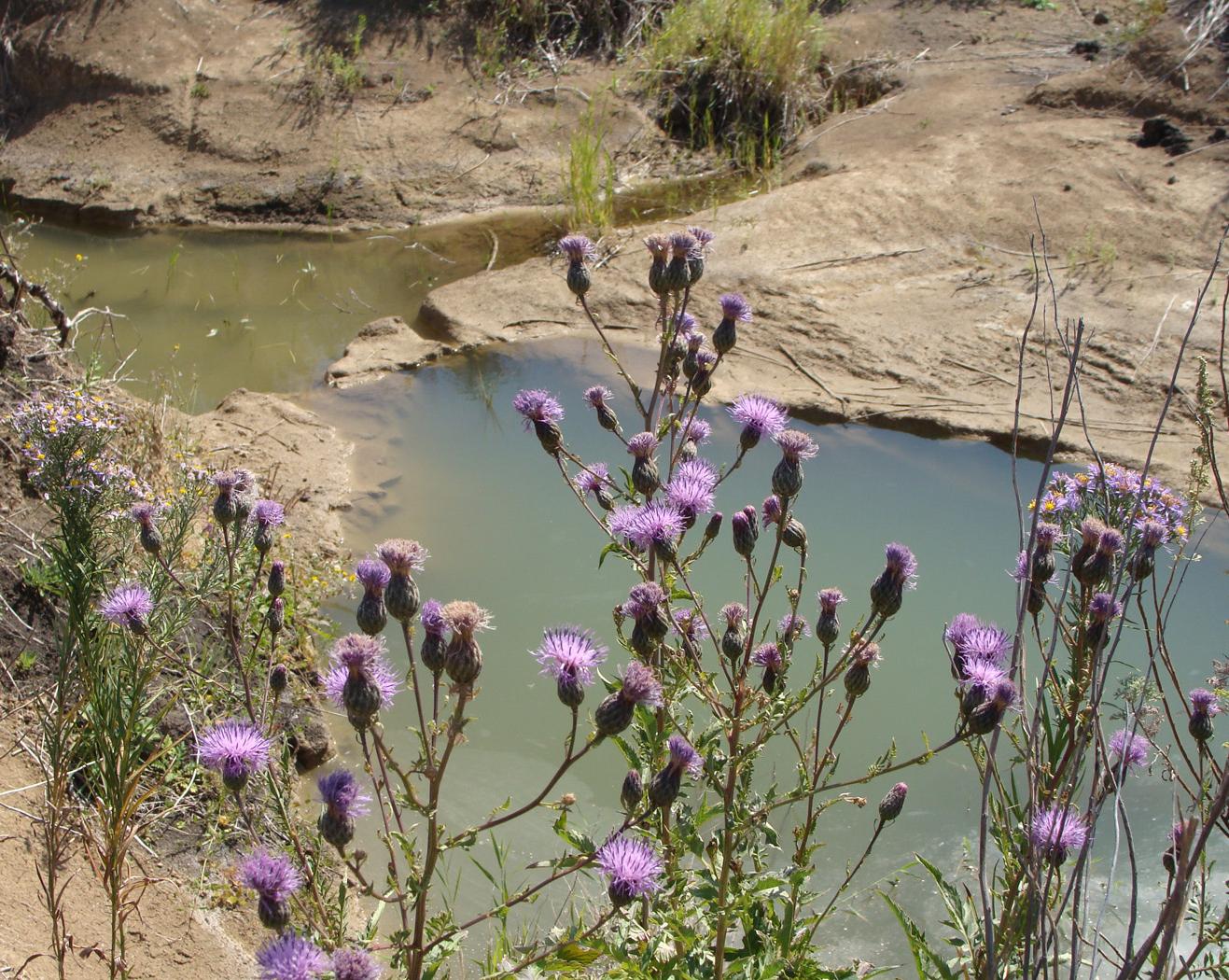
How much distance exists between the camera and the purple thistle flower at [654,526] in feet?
6.93

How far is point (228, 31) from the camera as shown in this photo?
903cm

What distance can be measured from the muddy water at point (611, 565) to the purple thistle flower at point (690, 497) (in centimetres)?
99

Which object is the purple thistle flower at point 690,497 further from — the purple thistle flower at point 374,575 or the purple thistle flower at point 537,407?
the purple thistle flower at point 374,575

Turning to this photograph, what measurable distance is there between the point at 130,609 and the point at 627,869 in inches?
50.2

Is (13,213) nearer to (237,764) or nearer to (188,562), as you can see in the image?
(188,562)

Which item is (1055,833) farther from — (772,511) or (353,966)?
(353,966)

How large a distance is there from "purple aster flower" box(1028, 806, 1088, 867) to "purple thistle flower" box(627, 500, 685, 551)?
818 mm

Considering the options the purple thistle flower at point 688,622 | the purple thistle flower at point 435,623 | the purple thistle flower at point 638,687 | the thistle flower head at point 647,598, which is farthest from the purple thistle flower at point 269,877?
the purple thistle flower at point 688,622

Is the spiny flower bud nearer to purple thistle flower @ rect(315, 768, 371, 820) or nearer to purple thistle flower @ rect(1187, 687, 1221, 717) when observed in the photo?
purple thistle flower @ rect(1187, 687, 1221, 717)

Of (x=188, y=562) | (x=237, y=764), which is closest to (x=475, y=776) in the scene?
(x=188, y=562)

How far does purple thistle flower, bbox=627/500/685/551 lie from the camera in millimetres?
2111

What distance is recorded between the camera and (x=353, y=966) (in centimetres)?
152

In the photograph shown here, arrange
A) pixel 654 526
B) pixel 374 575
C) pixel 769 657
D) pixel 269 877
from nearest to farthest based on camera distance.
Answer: pixel 269 877 → pixel 374 575 → pixel 654 526 → pixel 769 657

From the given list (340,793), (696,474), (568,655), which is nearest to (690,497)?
(696,474)
